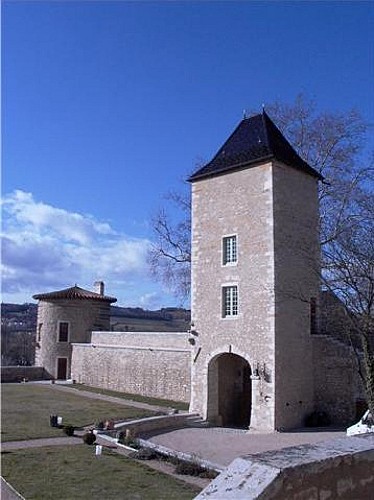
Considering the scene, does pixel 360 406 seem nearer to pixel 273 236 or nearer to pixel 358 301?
pixel 358 301

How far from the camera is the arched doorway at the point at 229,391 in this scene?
19.2 metres

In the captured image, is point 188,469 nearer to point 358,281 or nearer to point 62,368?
point 358,281

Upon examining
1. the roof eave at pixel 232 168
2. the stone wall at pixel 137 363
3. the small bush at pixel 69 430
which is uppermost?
the roof eave at pixel 232 168

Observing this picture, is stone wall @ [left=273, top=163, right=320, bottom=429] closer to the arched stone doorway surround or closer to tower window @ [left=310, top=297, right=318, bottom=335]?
tower window @ [left=310, top=297, right=318, bottom=335]

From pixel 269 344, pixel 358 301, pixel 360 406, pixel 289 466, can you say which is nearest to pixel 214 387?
pixel 269 344

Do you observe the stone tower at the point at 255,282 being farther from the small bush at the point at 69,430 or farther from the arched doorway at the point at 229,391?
the small bush at the point at 69,430

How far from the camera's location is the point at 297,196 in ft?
62.9

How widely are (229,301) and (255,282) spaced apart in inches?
58.3

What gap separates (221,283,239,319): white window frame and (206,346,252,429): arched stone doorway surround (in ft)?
4.02

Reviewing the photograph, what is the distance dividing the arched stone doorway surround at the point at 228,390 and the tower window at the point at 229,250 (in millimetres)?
3209

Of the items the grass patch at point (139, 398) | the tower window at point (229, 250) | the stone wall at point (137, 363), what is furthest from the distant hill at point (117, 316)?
the tower window at point (229, 250)

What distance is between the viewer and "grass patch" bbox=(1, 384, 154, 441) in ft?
50.3

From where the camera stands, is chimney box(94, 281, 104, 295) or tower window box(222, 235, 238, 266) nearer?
tower window box(222, 235, 238, 266)

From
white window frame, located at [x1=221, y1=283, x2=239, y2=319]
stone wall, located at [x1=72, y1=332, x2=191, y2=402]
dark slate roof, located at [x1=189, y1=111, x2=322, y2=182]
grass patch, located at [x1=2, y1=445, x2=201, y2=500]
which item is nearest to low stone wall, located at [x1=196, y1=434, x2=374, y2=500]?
grass patch, located at [x1=2, y1=445, x2=201, y2=500]
